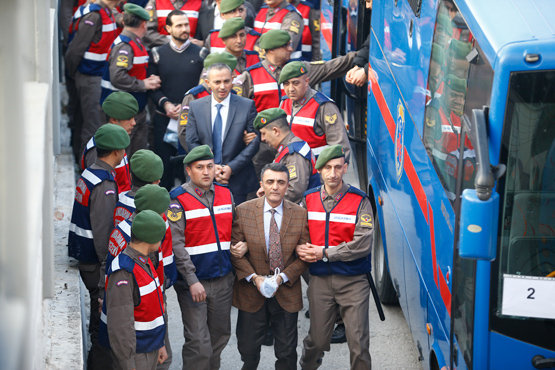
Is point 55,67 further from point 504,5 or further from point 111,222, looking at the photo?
point 504,5

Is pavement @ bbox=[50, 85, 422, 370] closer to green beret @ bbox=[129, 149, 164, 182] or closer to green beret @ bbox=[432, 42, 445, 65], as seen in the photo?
green beret @ bbox=[129, 149, 164, 182]

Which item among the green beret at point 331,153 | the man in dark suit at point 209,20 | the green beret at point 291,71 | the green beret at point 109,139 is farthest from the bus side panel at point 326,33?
the green beret at point 109,139

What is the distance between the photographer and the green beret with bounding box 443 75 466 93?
4422 mm

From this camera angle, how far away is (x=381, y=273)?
7.58 meters

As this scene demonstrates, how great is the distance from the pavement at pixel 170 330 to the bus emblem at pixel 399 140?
1.51 meters

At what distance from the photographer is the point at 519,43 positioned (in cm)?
384

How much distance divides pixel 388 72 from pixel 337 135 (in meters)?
0.68

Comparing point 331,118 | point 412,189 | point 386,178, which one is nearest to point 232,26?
point 331,118

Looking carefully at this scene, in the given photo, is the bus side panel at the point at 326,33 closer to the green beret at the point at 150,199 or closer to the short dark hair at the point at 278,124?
the short dark hair at the point at 278,124

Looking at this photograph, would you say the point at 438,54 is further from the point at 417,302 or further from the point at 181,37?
the point at 181,37

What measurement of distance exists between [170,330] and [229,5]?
3.51 m

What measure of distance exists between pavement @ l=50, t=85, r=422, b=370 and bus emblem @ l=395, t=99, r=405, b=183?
151cm

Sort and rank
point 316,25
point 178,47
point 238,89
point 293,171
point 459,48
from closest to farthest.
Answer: point 459,48
point 293,171
point 238,89
point 178,47
point 316,25

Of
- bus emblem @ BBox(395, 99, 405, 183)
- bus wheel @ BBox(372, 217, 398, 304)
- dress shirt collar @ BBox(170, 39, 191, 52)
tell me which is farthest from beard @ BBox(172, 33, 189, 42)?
bus emblem @ BBox(395, 99, 405, 183)
